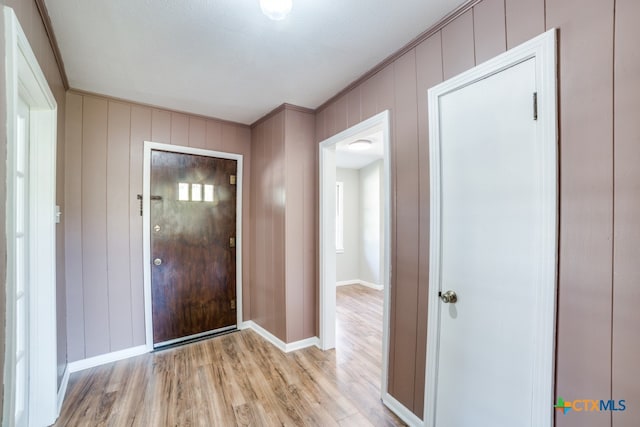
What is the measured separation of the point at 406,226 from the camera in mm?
1786

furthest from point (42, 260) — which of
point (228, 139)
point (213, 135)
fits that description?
point (228, 139)

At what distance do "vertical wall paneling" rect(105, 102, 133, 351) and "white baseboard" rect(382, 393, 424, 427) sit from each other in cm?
243

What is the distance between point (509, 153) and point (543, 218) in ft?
1.09

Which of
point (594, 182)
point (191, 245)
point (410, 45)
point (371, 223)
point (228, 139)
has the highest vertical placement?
point (410, 45)

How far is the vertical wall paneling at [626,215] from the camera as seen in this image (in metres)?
0.90

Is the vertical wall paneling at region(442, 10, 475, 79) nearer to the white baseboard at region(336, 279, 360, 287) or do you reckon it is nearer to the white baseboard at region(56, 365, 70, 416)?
the white baseboard at region(56, 365, 70, 416)

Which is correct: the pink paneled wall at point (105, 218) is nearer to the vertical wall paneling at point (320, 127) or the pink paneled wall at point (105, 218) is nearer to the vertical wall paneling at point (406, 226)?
the vertical wall paneling at point (320, 127)

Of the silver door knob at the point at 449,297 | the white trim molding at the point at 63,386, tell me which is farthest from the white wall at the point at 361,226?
the white trim molding at the point at 63,386

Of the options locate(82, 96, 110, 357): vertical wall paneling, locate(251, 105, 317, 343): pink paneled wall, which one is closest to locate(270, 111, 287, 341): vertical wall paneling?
locate(251, 105, 317, 343): pink paneled wall

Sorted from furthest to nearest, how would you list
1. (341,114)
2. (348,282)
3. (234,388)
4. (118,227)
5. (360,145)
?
(348,282), (360,145), (118,227), (341,114), (234,388)

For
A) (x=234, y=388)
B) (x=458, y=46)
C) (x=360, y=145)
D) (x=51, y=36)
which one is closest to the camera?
(x=458, y=46)

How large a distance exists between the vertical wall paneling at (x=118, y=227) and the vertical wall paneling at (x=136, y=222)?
0.03m

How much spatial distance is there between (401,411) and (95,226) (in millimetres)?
2951

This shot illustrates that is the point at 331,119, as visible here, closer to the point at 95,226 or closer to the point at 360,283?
the point at 95,226
